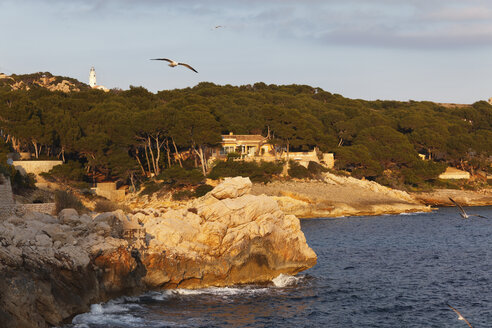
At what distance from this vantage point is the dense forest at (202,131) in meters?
63.8

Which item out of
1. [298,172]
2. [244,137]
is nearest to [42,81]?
[244,137]

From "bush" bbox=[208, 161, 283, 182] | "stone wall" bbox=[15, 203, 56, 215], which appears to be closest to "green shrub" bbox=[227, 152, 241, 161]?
"bush" bbox=[208, 161, 283, 182]

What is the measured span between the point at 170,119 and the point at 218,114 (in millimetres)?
8465

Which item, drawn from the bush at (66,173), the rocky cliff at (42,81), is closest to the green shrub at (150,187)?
the bush at (66,173)

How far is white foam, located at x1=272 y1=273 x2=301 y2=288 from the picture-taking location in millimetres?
29408

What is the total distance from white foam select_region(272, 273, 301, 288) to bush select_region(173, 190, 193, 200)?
108 feet

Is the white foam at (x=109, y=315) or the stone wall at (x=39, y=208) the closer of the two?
the white foam at (x=109, y=315)

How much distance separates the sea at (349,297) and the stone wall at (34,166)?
2933 centimetres

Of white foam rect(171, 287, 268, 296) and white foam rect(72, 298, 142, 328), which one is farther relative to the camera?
white foam rect(171, 287, 268, 296)

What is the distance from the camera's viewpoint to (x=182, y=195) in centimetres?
6256

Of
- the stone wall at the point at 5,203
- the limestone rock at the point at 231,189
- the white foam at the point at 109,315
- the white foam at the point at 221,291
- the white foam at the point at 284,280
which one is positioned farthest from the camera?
the limestone rock at the point at 231,189

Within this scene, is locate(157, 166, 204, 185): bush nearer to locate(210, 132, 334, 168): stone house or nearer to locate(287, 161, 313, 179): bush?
locate(210, 132, 334, 168): stone house

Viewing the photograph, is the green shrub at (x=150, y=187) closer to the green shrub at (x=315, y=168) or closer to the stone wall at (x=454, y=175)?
the green shrub at (x=315, y=168)

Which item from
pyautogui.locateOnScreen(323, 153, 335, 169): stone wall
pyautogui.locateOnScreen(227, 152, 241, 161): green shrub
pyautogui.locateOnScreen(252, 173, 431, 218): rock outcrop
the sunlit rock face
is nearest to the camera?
the sunlit rock face
